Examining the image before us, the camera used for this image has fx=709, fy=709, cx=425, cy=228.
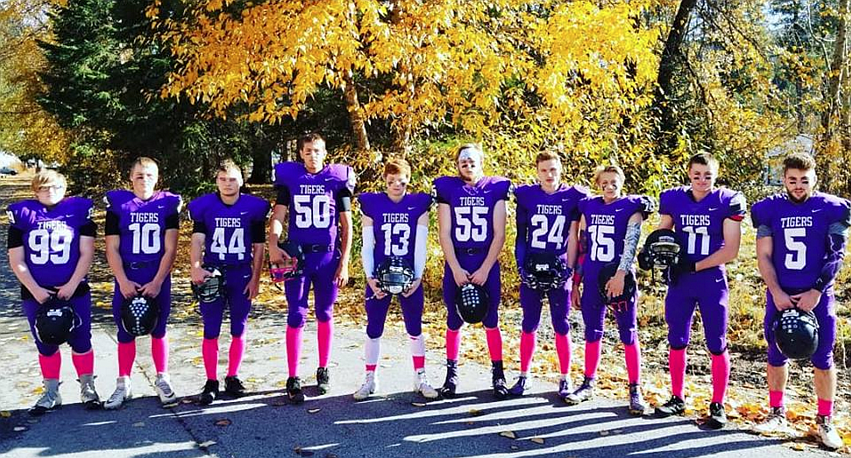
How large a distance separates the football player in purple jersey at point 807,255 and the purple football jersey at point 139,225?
180 inches

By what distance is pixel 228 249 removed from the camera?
19.2 ft

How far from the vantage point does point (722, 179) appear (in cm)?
1353

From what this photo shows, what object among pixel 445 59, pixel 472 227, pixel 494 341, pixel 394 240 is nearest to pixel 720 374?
pixel 494 341

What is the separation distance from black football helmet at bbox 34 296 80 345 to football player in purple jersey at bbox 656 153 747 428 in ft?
15.2

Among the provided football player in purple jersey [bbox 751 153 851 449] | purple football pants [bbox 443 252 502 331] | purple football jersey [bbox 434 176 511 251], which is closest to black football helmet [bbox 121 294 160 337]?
purple football pants [bbox 443 252 502 331]

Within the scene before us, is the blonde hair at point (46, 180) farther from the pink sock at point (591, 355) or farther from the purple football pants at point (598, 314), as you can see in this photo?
the pink sock at point (591, 355)

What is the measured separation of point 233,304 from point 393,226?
1480 millimetres

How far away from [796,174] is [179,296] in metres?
8.92

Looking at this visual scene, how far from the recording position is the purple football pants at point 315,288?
5.94 meters

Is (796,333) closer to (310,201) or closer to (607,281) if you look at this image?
(607,281)

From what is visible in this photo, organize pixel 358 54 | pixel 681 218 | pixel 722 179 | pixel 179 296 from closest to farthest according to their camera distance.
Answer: pixel 681 218
pixel 358 54
pixel 179 296
pixel 722 179

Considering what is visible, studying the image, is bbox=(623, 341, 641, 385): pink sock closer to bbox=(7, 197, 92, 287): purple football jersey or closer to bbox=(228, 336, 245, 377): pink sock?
bbox=(228, 336, 245, 377): pink sock

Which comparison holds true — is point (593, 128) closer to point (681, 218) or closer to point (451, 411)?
point (681, 218)

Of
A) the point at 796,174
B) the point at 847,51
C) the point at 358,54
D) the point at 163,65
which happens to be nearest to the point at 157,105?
the point at 163,65
